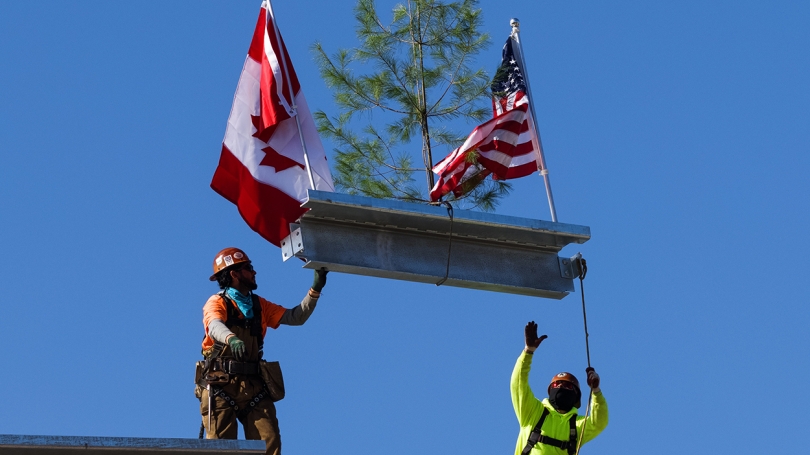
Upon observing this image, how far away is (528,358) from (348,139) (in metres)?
3.47

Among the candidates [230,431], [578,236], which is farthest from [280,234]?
[578,236]

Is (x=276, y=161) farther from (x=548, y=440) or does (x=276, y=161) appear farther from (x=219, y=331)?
(x=548, y=440)

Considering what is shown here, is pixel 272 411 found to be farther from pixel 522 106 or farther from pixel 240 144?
pixel 522 106

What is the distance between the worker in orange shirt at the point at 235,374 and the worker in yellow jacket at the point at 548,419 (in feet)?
5.49

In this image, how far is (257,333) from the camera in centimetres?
1137

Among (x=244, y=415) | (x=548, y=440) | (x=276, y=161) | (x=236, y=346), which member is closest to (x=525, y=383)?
(x=548, y=440)

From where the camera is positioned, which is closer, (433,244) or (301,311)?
(301,311)

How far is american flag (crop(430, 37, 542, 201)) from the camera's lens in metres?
13.0

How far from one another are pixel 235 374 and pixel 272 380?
0.27 m

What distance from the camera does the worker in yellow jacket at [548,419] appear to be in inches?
453

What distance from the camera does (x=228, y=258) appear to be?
11570 mm

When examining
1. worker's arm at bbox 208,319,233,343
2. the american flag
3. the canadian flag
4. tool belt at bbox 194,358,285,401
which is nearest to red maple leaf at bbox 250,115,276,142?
the canadian flag

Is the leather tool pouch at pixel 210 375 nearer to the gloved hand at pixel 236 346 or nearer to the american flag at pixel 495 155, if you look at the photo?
the gloved hand at pixel 236 346

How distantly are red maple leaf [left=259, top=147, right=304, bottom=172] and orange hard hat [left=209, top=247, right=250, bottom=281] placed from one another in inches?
34.9
